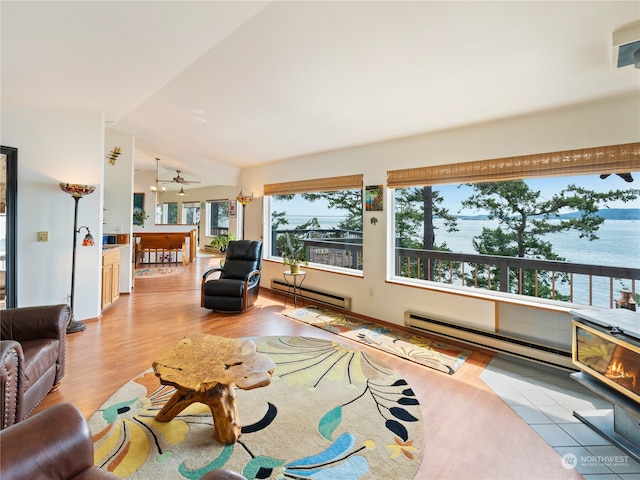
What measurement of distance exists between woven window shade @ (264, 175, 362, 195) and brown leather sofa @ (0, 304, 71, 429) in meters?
3.46

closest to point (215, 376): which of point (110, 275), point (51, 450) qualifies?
point (51, 450)

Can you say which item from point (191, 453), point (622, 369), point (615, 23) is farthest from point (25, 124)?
point (622, 369)

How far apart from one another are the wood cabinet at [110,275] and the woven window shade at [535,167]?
4328mm

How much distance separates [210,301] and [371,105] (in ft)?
10.9

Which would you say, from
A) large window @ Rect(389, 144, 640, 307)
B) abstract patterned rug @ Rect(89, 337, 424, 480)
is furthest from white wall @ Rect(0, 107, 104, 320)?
large window @ Rect(389, 144, 640, 307)

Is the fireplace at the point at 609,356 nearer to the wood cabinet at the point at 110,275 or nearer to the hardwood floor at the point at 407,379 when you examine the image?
the hardwood floor at the point at 407,379

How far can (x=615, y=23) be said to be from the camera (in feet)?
5.58

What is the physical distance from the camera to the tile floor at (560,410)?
1.69 metres

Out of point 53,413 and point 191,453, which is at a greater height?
point 53,413

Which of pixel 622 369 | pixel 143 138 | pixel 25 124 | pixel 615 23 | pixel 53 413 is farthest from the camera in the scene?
pixel 143 138

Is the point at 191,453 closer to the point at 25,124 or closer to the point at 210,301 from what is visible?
the point at 210,301

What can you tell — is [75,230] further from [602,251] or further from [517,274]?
[602,251]

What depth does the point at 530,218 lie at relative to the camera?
316 centimetres

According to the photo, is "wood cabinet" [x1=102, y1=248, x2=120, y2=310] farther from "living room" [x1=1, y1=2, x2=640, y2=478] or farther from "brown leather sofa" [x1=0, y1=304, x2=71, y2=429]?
"brown leather sofa" [x1=0, y1=304, x2=71, y2=429]
